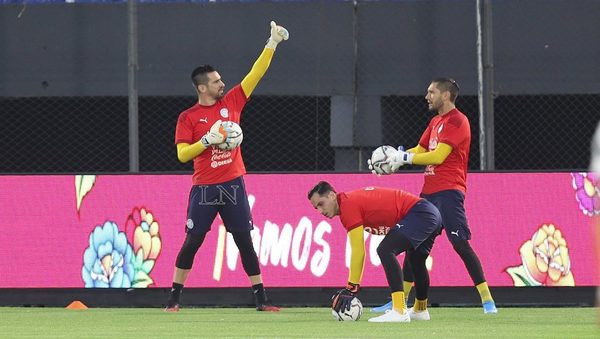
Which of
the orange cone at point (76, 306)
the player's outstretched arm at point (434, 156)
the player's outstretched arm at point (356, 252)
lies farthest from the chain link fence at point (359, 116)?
the player's outstretched arm at point (356, 252)

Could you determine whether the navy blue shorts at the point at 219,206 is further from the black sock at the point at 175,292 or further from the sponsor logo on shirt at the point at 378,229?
the sponsor logo on shirt at the point at 378,229

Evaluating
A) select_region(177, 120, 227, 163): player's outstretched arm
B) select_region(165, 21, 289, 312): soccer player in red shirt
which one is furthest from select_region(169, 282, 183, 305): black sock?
select_region(177, 120, 227, 163): player's outstretched arm

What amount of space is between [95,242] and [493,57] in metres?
4.96

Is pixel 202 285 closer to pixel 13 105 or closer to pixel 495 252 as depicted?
pixel 495 252

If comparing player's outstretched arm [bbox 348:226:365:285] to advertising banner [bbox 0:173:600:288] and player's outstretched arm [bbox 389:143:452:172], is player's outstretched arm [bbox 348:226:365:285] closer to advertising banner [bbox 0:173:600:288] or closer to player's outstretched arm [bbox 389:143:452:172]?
player's outstretched arm [bbox 389:143:452:172]

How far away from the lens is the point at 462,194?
39.5 feet

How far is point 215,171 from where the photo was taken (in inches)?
484

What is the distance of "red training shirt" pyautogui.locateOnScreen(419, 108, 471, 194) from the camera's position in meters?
11.9

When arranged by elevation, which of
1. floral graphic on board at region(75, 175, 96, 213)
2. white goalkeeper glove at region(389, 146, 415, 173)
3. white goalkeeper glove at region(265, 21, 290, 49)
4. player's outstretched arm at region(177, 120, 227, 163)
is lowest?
floral graphic on board at region(75, 175, 96, 213)

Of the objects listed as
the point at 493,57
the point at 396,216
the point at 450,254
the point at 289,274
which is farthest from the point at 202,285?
the point at 493,57

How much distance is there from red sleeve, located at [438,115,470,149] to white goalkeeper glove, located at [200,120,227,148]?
1738 mm

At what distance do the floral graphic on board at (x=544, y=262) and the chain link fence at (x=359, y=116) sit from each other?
310cm

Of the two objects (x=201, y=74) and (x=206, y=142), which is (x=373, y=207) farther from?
(x=201, y=74)

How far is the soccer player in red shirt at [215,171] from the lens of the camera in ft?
40.3
